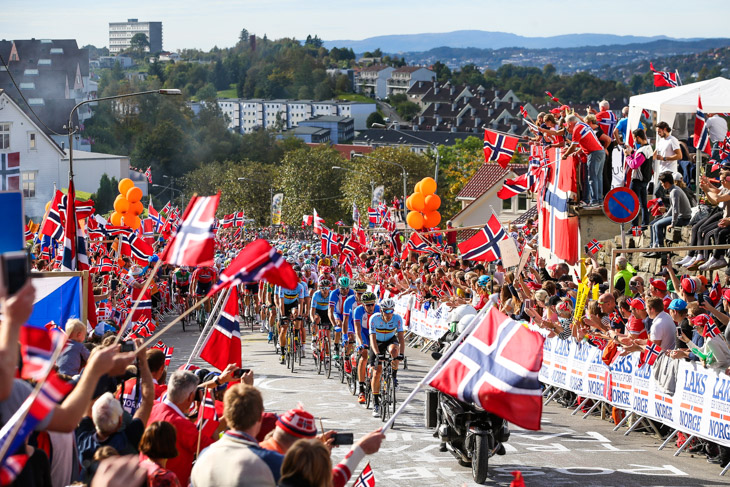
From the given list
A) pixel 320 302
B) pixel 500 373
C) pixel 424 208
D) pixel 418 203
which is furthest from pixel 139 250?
pixel 500 373

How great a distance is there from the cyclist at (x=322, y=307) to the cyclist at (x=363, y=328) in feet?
11.8

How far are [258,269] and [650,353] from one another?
7522 mm

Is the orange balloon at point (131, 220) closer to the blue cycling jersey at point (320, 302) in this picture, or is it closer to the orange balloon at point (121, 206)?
the orange balloon at point (121, 206)

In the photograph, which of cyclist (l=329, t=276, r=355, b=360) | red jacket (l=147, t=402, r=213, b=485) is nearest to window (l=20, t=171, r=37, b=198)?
cyclist (l=329, t=276, r=355, b=360)

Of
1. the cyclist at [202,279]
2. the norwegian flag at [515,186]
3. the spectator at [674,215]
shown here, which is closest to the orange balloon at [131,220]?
the cyclist at [202,279]

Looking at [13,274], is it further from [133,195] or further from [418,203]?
[133,195]

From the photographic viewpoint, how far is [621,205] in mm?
18516

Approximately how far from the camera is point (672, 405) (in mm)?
13359

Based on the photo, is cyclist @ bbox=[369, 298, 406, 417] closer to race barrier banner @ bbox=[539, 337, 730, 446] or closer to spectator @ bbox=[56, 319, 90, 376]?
race barrier banner @ bbox=[539, 337, 730, 446]

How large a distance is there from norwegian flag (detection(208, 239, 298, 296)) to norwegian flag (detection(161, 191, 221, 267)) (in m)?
0.40

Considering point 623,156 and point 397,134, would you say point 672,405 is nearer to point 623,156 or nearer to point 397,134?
point 623,156

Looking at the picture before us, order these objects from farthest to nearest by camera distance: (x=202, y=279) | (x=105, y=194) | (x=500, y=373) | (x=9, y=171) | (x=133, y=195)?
(x=105, y=194) < (x=9, y=171) < (x=133, y=195) < (x=202, y=279) < (x=500, y=373)

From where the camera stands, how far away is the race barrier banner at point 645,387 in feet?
40.4

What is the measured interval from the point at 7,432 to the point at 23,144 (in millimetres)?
77548
